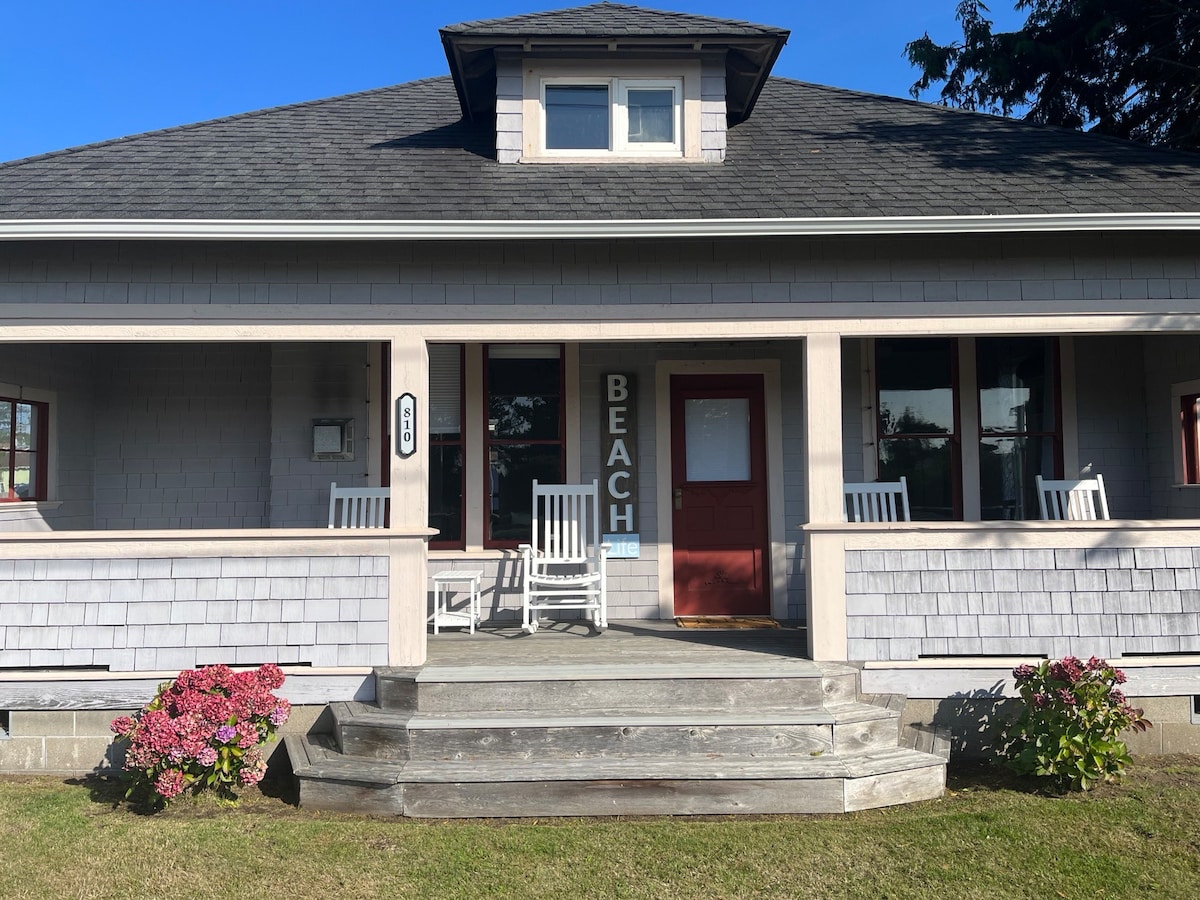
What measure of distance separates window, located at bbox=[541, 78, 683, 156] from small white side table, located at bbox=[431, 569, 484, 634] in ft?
10.7

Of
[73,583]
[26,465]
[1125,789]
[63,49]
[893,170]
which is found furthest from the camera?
[63,49]

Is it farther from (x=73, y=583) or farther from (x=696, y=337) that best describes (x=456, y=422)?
(x=73, y=583)

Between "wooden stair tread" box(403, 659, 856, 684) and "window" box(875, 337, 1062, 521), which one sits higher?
"window" box(875, 337, 1062, 521)

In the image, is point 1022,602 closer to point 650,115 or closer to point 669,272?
point 669,272

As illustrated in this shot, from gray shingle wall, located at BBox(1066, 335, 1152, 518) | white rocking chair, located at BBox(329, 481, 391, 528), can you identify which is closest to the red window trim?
gray shingle wall, located at BBox(1066, 335, 1152, 518)

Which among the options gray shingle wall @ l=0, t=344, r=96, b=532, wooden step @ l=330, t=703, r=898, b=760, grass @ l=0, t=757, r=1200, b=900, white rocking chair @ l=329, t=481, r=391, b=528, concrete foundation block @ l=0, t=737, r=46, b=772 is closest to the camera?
grass @ l=0, t=757, r=1200, b=900

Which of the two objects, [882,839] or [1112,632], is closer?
[882,839]

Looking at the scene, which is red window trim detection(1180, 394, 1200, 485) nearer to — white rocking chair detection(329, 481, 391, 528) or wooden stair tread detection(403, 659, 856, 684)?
wooden stair tread detection(403, 659, 856, 684)

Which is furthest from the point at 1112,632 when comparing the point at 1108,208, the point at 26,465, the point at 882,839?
the point at 26,465

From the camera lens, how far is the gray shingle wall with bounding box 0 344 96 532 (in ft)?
21.1

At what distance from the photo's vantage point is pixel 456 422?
23.2 ft

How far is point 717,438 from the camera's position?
23.6 ft

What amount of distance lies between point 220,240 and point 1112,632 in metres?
5.69

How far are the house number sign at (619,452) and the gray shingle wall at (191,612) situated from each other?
2338 millimetres
